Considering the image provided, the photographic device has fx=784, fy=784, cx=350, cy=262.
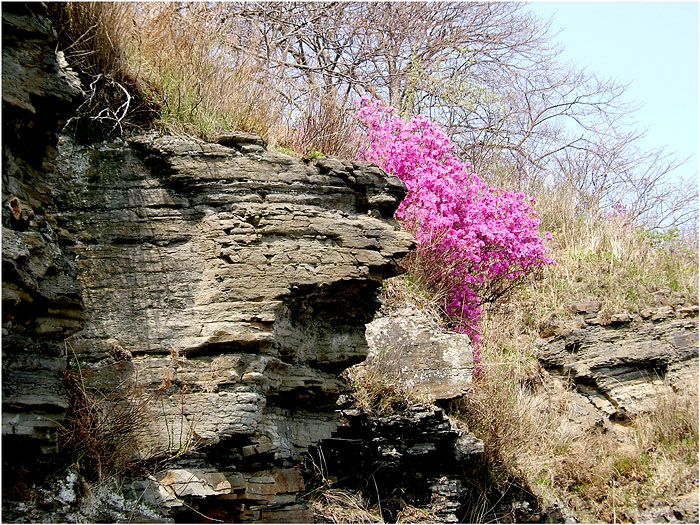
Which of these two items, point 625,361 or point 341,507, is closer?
point 341,507

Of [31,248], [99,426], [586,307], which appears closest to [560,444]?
[586,307]

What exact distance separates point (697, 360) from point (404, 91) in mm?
7359

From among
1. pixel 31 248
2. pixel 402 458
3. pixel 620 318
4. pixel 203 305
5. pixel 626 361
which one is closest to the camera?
pixel 31 248

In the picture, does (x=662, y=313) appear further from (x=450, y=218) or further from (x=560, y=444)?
(x=450, y=218)

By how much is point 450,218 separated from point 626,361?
367 centimetres

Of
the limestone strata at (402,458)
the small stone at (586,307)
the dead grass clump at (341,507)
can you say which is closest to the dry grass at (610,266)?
the small stone at (586,307)

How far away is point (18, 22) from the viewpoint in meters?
4.54

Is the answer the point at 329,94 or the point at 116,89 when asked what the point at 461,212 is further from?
the point at 116,89

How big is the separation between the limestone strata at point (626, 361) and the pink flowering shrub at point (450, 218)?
1.39m

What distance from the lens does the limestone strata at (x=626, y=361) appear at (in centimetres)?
1136

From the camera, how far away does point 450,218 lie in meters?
10.1

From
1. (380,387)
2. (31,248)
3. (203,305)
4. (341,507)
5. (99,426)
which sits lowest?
(341,507)

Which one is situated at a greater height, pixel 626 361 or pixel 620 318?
pixel 620 318

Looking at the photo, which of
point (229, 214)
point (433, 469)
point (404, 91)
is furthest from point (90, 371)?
point (404, 91)
